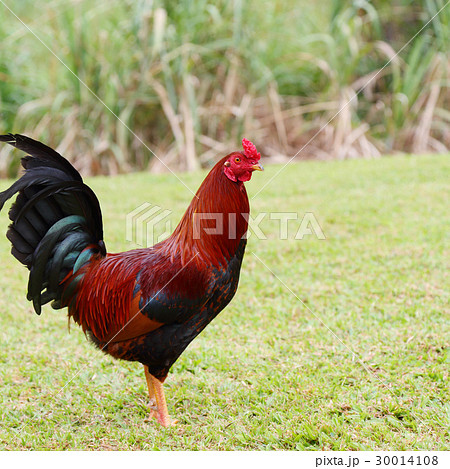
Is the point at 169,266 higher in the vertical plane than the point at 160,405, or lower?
higher

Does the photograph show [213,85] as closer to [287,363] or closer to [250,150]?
[287,363]

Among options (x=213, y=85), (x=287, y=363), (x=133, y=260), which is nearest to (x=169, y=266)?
(x=133, y=260)

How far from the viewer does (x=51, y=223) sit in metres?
2.83

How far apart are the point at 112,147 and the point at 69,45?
5.37 feet

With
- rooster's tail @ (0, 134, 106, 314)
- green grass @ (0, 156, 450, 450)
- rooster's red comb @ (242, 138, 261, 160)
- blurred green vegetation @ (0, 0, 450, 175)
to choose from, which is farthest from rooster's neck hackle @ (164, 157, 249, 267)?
blurred green vegetation @ (0, 0, 450, 175)

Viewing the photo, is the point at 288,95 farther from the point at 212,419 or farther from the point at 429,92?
the point at 212,419

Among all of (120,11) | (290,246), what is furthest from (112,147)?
(290,246)

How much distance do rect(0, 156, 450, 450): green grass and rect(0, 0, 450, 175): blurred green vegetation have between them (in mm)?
Answer: 3004

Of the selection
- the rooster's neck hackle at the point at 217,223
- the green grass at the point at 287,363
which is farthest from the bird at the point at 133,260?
the green grass at the point at 287,363

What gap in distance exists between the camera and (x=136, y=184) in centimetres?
762

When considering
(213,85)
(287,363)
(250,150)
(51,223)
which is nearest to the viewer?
(250,150)

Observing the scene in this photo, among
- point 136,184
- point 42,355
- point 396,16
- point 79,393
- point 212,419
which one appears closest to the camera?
point 212,419

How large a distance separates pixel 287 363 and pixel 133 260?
131 centimetres

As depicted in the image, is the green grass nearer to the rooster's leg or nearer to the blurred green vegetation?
the rooster's leg
